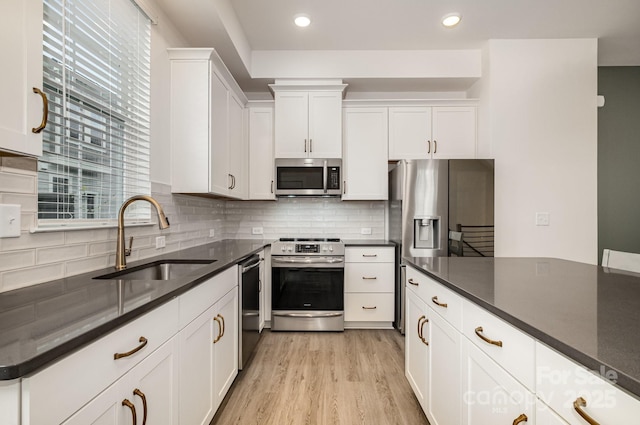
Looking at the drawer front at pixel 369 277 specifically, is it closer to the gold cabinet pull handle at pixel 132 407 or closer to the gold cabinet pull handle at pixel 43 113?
the gold cabinet pull handle at pixel 132 407

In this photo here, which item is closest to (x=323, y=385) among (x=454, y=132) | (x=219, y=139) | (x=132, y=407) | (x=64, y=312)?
(x=132, y=407)

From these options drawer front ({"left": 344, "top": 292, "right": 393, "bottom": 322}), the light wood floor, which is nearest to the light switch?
the light wood floor

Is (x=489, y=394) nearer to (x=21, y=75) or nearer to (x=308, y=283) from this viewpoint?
(x=21, y=75)

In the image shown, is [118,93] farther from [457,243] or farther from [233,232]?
[457,243]

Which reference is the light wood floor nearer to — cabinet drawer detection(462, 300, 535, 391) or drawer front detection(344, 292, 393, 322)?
drawer front detection(344, 292, 393, 322)

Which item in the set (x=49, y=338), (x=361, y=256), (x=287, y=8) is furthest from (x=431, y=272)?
(x=287, y=8)

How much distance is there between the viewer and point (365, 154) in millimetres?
3428

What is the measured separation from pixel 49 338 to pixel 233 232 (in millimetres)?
3077

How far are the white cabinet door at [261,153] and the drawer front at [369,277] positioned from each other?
3.91 ft

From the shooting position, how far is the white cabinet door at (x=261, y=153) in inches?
136

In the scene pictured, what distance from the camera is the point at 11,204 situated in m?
1.14

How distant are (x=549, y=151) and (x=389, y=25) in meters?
2.01

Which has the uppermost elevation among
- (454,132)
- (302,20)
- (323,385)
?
(302,20)

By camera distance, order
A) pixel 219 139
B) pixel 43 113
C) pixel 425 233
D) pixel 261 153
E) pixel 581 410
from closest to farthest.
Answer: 1. pixel 581 410
2. pixel 43 113
3. pixel 219 139
4. pixel 425 233
5. pixel 261 153
